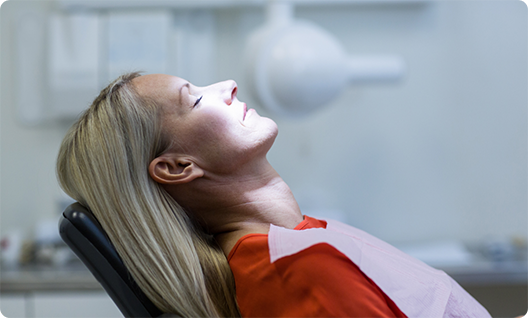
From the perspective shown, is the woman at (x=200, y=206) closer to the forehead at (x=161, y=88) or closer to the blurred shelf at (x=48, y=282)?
the forehead at (x=161, y=88)

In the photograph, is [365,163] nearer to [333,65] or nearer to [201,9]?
[333,65]

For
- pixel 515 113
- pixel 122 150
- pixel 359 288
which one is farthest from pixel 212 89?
pixel 515 113

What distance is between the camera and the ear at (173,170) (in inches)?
33.9

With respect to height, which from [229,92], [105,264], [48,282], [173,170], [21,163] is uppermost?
[229,92]

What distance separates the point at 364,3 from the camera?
200cm

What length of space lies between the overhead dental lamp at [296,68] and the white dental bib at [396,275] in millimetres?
775

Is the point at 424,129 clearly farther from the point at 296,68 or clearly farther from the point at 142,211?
the point at 142,211

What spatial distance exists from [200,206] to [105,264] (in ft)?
0.71

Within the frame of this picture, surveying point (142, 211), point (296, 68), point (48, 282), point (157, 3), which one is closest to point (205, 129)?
point (142, 211)

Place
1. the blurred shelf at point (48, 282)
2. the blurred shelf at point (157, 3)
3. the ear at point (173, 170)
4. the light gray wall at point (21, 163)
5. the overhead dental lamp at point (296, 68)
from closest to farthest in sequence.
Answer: the ear at point (173, 170)
the overhead dental lamp at point (296, 68)
the blurred shelf at point (48, 282)
the blurred shelf at point (157, 3)
the light gray wall at point (21, 163)

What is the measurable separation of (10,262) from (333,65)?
1551 mm

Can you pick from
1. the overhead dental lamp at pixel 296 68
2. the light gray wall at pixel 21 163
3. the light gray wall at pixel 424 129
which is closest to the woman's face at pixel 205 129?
the overhead dental lamp at pixel 296 68

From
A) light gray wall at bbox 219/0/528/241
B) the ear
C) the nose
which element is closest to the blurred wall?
light gray wall at bbox 219/0/528/241

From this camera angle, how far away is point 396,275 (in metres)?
0.79
